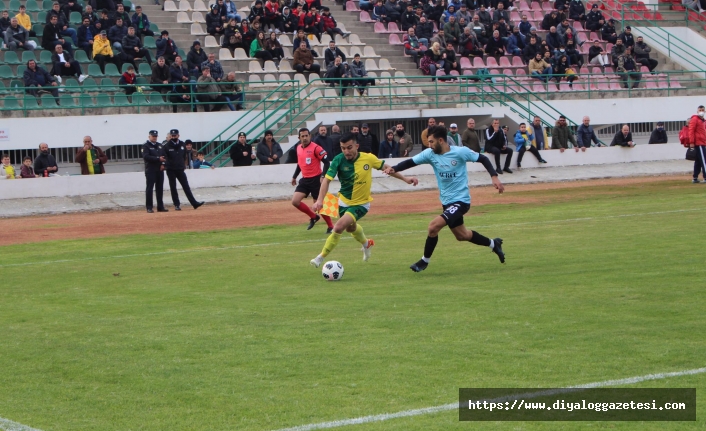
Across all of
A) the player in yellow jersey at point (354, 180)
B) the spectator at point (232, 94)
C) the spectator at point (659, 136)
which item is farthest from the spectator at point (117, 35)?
the player in yellow jersey at point (354, 180)

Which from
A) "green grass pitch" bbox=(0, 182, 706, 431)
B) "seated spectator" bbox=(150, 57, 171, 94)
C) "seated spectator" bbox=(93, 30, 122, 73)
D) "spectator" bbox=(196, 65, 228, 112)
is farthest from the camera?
"seated spectator" bbox=(93, 30, 122, 73)

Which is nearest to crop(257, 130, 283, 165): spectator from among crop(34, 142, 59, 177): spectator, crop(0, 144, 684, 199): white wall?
crop(0, 144, 684, 199): white wall

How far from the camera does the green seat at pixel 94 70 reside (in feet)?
105

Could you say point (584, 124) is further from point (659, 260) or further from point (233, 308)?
point (233, 308)

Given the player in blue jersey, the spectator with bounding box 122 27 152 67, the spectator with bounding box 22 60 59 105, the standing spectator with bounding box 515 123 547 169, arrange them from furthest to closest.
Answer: the standing spectator with bounding box 515 123 547 169, the spectator with bounding box 122 27 152 67, the spectator with bounding box 22 60 59 105, the player in blue jersey

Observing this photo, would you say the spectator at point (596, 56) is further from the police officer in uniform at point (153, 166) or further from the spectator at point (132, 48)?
the police officer in uniform at point (153, 166)

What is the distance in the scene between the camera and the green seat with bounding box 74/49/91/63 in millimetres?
32531

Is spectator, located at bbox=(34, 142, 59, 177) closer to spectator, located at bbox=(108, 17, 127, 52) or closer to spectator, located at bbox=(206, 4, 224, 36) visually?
spectator, located at bbox=(108, 17, 127, 52)

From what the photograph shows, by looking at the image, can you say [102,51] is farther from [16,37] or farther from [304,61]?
[304,61]

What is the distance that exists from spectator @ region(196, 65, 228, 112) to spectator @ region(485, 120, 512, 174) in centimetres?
864

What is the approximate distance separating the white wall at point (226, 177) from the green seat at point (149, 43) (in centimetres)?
718

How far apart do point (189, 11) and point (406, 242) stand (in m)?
23.4

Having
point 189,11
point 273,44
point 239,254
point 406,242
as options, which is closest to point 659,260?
point 406,242

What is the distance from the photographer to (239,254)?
53.9ft
